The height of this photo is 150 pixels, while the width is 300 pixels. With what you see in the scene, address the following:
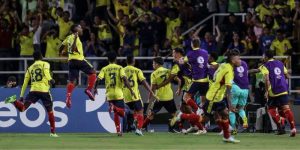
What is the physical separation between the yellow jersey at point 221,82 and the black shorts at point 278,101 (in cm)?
388

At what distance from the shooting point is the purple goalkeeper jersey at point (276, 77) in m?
28.5

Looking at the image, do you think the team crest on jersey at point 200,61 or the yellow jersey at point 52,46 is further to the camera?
the yellow jersey at point 52,46

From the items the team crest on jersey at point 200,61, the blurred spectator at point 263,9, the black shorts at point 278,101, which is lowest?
the black shorts at point 278,101

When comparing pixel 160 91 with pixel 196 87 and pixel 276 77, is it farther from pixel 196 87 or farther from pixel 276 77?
pixel 276 77

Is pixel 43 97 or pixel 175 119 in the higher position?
pixel 43 97

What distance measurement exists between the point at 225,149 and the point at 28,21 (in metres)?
16.3

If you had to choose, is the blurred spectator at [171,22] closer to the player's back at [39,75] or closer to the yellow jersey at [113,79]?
the yellow jersey at [113,79]

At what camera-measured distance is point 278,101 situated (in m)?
28.5

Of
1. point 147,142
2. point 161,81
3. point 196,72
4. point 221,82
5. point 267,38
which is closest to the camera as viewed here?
point 221,82

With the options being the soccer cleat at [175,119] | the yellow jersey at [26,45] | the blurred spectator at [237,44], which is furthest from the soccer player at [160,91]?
the yellow jersey at [26,45]

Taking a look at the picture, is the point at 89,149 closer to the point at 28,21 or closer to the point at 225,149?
the point at 225,149

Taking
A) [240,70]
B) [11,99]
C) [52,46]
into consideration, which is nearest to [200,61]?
[240,70]

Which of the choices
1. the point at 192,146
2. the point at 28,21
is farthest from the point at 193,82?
the point at 28,21

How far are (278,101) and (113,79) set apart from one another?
440 cm
